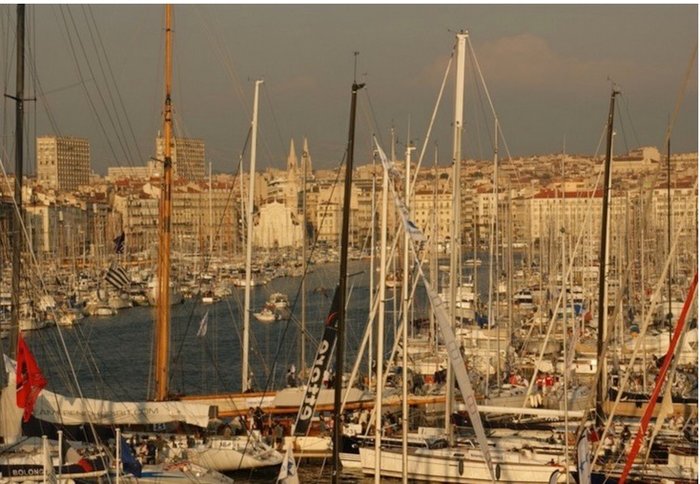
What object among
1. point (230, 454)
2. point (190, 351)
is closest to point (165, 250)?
point (230, 454)

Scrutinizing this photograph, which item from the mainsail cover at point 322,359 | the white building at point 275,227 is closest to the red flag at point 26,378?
the mainsail cover at point 322,359

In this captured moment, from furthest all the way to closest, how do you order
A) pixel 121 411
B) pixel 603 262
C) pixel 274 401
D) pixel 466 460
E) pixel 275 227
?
pixel 275 227
pixel 274 401
pixel 603 262
pixel 121 411
pixel 466 460

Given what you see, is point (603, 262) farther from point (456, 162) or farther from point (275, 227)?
point (275, 227)

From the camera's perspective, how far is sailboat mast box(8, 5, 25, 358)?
9.09 m

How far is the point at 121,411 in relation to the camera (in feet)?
37.7

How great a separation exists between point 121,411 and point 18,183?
2.71 meters

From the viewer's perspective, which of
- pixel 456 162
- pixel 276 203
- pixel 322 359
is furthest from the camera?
pixel 276 203

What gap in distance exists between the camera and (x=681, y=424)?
12.1 m

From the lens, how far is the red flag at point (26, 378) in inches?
349

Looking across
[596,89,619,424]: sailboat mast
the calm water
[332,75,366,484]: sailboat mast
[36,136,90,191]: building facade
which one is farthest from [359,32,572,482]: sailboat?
[36,136,90,191]: building facade

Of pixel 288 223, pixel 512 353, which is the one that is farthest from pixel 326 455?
pixel 288 223

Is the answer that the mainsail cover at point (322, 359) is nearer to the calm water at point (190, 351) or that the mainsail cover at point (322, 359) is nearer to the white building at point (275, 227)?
the calm water at point (190, 351)

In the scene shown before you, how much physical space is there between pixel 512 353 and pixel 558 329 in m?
3.25

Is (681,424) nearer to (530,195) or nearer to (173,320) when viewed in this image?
(173,320)
